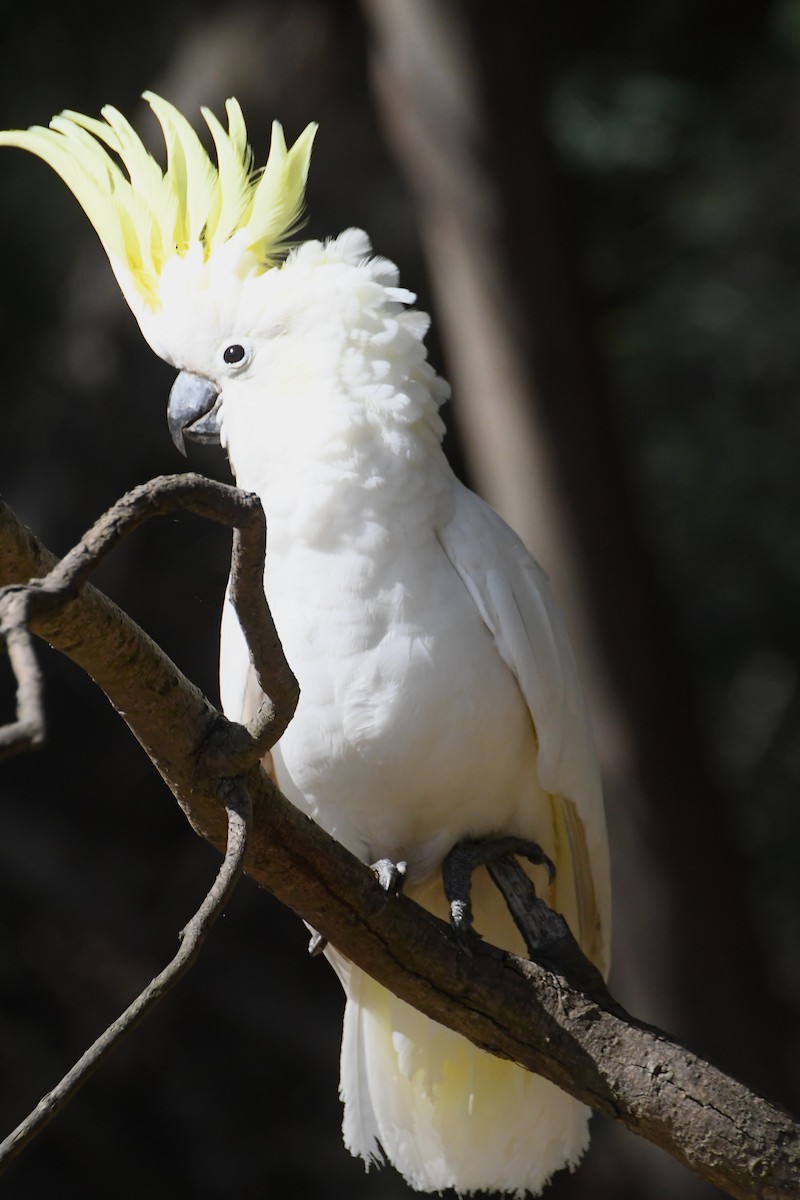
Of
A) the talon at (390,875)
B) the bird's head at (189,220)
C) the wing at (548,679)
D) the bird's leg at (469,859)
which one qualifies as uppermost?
the bird's head at (189,220)

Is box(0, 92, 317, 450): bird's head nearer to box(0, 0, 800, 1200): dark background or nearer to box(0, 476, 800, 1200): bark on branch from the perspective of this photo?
box(0, 476, 800, 1200): bark on branch

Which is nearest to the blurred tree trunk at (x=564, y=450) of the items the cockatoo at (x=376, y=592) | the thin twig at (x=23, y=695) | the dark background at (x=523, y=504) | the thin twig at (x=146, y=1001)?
the dark background at (x=523, y=504)

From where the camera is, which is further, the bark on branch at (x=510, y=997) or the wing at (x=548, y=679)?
the wing at (x=548, y=679)

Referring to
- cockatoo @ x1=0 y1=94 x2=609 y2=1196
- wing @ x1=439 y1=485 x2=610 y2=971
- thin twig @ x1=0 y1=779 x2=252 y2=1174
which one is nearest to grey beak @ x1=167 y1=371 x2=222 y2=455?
cockatoo @ x1=0 y1=94 x2=609 y2=1196

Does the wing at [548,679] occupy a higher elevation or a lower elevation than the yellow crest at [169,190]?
lower

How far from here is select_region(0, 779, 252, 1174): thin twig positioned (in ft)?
3.34

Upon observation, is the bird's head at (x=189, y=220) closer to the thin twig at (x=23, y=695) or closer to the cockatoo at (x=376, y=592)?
the cockatoo at (x=376, y=592)

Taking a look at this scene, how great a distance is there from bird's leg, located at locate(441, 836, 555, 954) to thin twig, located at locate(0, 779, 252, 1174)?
531 mm

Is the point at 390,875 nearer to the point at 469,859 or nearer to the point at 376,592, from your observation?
the point at 469,859

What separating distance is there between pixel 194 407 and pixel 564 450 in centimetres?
163

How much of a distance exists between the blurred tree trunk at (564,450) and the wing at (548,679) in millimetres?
1344

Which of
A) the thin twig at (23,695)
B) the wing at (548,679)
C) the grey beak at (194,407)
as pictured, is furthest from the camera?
the grey beak at (194,407)

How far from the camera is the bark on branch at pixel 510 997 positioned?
137 centimetres

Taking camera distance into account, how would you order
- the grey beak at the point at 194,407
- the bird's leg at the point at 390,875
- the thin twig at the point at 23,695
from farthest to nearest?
the grey beak at the point at 194,407 → the bird's leg at the point at 390,875 → the thin twig at the point at 23,695
